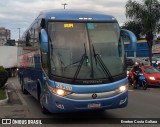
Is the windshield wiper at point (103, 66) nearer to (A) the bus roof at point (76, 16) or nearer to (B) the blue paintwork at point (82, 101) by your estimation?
(B) the blue paintwork at point (82, 101)

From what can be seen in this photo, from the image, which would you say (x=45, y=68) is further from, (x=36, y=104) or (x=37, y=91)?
(x=36, y=104)

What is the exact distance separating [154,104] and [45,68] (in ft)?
18.5

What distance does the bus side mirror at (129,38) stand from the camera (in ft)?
35.3

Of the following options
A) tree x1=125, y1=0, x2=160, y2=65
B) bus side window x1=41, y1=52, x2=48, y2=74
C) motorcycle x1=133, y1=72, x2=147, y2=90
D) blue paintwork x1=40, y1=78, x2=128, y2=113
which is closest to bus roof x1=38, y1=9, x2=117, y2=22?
bus side window x1=41, y1=52, x2=48, y2=74

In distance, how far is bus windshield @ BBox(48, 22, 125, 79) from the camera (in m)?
Answer: 10.0

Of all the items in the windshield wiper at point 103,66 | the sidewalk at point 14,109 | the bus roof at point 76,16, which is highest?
the bus roof at point 76,16

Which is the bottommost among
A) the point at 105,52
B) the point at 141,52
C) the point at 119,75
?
the point at 141,52

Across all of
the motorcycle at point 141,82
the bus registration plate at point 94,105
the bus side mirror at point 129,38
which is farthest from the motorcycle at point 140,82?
the bus registration plate at point 94,105

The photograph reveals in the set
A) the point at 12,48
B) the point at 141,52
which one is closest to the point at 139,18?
the point at 12,48

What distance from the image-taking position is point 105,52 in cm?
1033

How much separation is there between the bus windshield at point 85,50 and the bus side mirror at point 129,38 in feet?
1.10

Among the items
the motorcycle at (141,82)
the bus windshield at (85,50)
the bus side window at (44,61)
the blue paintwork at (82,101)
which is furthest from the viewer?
the motorcycle at (141,82)

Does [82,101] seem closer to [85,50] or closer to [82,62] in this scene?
[82,62]

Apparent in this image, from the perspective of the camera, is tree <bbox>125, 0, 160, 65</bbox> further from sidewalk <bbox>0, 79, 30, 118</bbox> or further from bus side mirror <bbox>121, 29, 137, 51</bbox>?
bus side mirror <bbox>121, 29, 137, 51</bbox>
